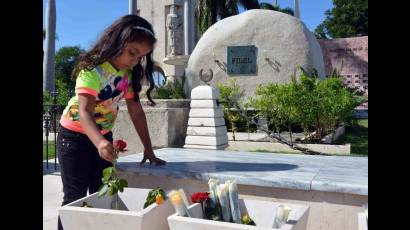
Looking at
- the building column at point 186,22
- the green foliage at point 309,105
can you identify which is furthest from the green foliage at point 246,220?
the building column at point 186,22

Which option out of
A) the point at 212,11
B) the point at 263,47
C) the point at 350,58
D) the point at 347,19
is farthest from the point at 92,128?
the point at 347,19

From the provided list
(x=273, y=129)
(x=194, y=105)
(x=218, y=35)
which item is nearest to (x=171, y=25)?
(x=218, y=35)

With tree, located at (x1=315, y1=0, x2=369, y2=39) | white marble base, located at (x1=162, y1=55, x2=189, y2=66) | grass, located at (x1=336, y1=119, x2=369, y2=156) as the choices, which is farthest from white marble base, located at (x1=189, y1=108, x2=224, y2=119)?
tree, located at (x1=315, y1=0, x2=369, y2=39)

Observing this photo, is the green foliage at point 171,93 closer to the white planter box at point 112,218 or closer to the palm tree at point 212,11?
the white planter box at point 112,218

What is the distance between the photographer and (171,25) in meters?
25.5

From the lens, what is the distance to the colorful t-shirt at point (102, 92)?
202cm

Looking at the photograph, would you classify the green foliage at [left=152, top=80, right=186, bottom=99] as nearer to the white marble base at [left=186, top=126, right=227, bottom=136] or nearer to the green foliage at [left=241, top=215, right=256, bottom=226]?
the white marble base at [left=186, top=126, right=227, bottom=136]

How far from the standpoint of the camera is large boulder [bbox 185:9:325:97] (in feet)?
30.5

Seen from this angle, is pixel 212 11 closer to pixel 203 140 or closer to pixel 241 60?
pixel 241 60

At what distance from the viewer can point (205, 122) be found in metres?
5.12

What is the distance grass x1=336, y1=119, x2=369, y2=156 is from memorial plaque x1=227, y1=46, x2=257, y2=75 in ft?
8.87

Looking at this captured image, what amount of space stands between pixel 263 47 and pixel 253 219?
8073 millimetres

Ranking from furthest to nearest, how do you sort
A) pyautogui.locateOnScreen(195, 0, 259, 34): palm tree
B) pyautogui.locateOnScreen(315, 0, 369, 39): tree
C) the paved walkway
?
pyautogui.locateOnScreen(315, 0, 369, 39): tree < pyautogui.locateOnScreen(195, 0, 259, 34): palm tree < the paved walkway
